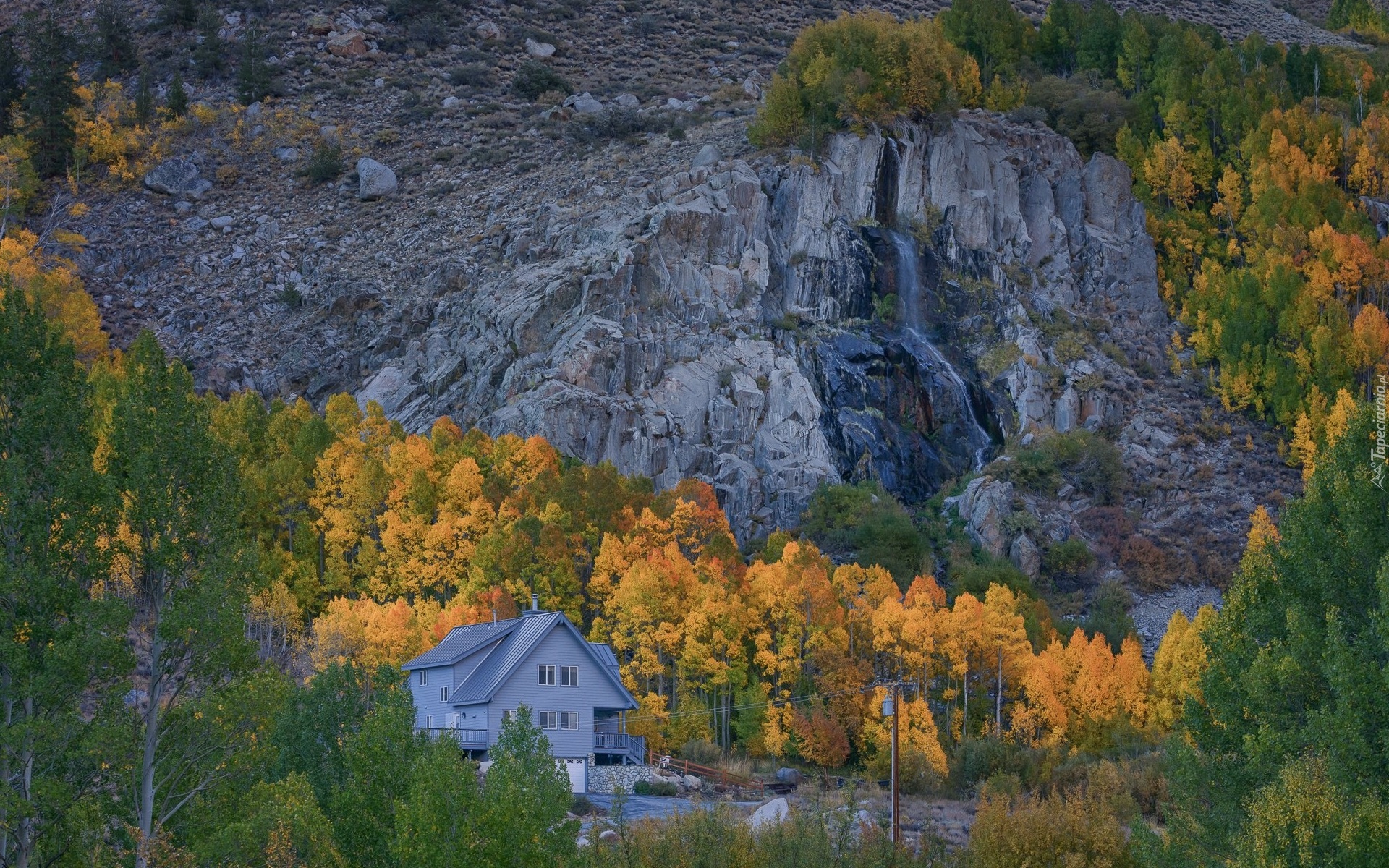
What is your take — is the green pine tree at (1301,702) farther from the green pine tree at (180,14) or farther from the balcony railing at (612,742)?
the green pine tree at (180,14)

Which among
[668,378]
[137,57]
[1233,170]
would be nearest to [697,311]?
[668,378]

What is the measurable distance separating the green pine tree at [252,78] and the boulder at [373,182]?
22.0m

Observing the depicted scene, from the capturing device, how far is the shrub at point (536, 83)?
129750mm

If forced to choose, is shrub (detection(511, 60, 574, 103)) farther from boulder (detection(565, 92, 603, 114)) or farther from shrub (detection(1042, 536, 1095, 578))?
shrub (detection(1042, 536, 1095, 578))

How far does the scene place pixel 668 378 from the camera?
8281cm

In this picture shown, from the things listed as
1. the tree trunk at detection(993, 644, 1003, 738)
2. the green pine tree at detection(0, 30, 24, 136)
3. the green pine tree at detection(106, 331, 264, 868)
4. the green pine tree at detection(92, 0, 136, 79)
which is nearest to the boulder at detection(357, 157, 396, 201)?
the green pine tree at detection(0, 30, 24, 136)

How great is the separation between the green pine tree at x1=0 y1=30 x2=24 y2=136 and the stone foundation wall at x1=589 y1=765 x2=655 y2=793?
9360cm

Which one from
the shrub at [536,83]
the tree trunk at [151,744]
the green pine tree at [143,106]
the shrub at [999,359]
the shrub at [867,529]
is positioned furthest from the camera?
Result: the shrub at [536,83]

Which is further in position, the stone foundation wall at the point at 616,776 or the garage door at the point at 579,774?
the stone foundation wall at the point at 616,776

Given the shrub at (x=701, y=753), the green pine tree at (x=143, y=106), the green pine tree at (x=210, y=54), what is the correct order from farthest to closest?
1. the green pine tree at (x=210, y=54)
2. the green pine tree at (x=143, y=106)
3. the shrub at (x=701, y=753)

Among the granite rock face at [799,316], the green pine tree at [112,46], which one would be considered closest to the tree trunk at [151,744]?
the granite rock face at [799,316]

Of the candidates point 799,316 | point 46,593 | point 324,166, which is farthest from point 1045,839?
point 324,166

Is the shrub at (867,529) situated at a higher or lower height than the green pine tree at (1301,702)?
lower

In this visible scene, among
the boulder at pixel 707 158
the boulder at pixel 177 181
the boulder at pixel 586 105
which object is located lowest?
the boulder at pixel 177 181
